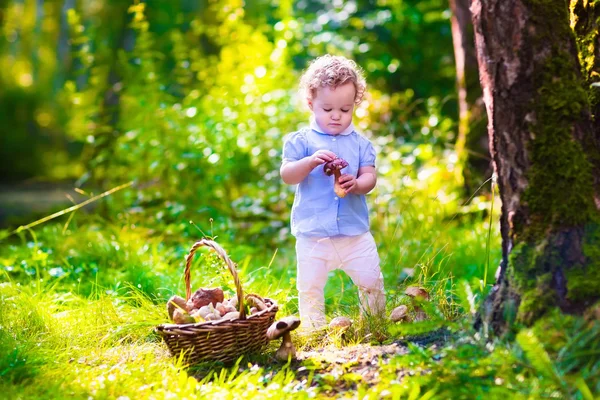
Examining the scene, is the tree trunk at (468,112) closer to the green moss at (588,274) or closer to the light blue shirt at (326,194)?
the light blue shirt at (326,194)

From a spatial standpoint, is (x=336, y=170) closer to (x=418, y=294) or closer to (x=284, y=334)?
(x=418, y=294)

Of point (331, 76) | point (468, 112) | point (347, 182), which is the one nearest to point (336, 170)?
point (347, 182)

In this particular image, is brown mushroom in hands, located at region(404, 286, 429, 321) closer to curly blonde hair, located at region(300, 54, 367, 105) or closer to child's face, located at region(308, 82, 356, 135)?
child's face, located at region(308, 82, 356, 135)

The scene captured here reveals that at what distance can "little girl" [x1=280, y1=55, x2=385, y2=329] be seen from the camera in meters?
3.51

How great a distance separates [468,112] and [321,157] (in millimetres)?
3376

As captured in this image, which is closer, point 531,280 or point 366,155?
point 531,280

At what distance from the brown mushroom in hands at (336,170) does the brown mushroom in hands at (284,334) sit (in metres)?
0.64

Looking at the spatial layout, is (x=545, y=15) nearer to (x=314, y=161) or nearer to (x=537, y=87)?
(x=537, y=87)

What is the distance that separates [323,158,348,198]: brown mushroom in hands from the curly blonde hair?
0.36 meters

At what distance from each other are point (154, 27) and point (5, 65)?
8.41 meters

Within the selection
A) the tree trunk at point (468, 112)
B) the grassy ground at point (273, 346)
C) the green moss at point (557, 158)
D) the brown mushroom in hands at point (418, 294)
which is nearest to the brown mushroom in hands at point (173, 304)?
the grassy ground at point (273, 346)

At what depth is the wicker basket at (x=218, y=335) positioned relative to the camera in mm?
3070

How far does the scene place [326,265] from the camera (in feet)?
12.0

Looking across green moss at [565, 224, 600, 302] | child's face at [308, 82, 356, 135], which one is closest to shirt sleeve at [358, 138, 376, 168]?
child's face at [308, 82, 356, 135]
